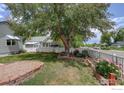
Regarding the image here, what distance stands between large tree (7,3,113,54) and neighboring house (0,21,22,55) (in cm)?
279

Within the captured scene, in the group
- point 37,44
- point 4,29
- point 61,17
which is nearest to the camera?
point 61,17

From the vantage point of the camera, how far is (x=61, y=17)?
394 inches

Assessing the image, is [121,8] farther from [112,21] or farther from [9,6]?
[9,6]

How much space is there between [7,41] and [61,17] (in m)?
6.10

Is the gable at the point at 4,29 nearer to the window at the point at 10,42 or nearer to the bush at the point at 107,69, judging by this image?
the window at the point at 10,42

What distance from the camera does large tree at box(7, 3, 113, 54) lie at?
377 inches

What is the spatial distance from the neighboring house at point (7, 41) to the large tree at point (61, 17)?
2786 mm

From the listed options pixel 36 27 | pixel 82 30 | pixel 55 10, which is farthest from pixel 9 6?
pixel 82 30

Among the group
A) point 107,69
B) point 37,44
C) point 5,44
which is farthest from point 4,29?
point 107,69

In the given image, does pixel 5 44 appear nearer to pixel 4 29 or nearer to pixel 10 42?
pixel 10 42

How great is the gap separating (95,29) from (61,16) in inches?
97.9

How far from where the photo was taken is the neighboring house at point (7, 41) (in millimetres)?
13733

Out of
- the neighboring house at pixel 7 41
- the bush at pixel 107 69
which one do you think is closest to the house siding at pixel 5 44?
the neighboring house at pixel 7 41

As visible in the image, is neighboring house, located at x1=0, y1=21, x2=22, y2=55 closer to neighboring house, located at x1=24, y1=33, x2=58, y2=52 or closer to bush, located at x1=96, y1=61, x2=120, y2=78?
neighboring house, located at x1=24, y1=33, x2=58, y2=52
